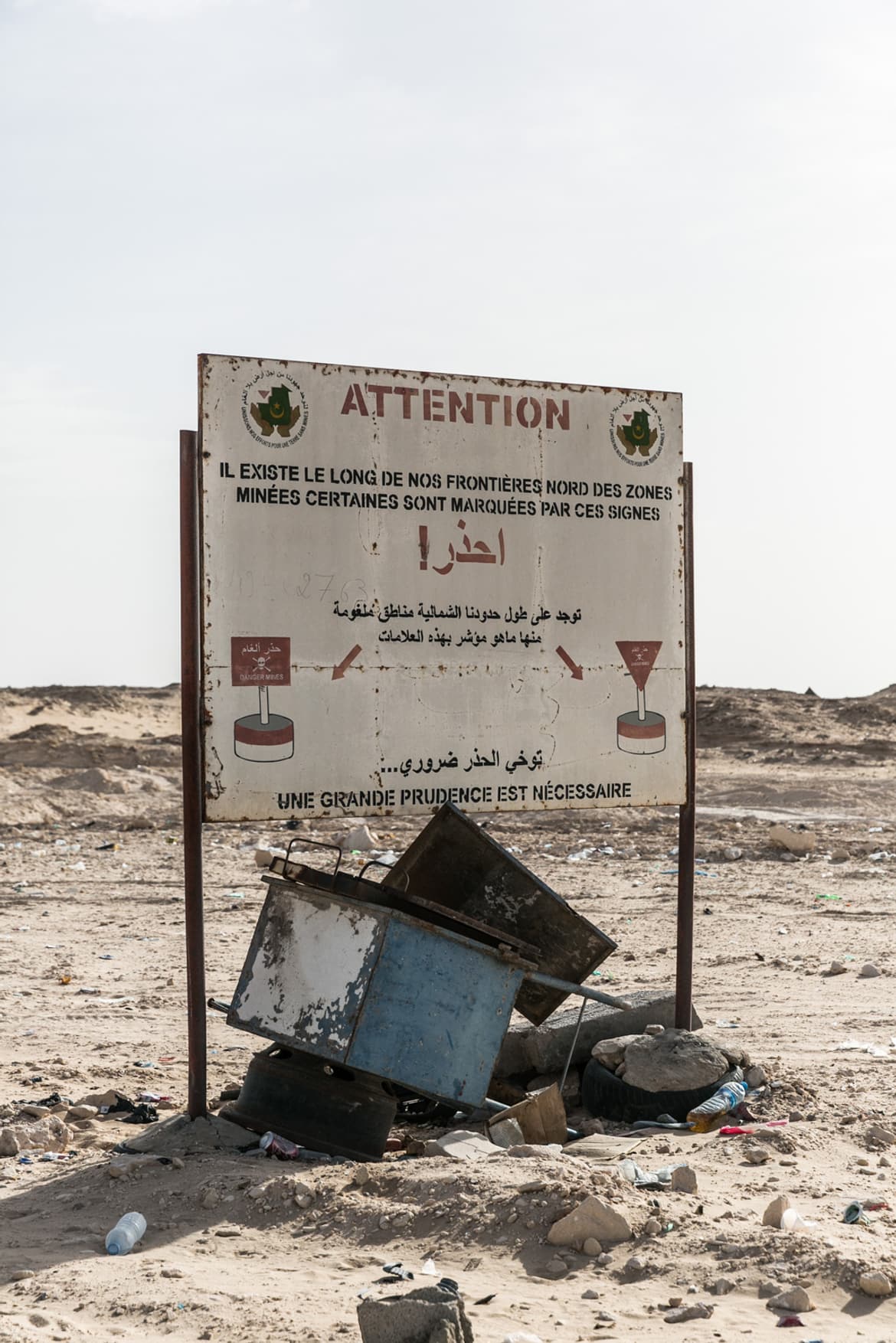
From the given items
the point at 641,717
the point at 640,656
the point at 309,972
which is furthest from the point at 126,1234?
the point at 640,656

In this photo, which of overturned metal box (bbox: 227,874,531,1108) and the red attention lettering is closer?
overturned metal box (bbox: 227,874,531,1108)

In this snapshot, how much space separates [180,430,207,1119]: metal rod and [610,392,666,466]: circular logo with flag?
6.25 feet

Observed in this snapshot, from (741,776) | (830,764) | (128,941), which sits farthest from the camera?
(830,764)

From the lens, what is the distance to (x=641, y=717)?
5.79 m

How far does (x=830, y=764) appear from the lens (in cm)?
2353

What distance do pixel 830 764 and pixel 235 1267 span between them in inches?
836

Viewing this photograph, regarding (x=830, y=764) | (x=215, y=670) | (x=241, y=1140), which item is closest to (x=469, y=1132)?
(x=241, y=1140)

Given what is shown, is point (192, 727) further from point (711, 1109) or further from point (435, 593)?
point (711, 1109)

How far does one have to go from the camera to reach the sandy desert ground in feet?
11.3

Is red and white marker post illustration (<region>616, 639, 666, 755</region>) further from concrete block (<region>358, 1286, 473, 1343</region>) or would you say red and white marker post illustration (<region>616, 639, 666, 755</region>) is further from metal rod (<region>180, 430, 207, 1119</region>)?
concrete block (<region>358, 1286, 473, 1343</region>)

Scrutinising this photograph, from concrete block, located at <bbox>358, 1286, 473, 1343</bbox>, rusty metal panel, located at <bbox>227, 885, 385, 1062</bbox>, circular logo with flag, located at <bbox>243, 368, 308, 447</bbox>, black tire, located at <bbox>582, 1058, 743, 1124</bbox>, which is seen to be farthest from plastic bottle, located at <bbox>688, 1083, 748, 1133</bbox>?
circular logo with flag, located at <bbox>243, 368, 308, 447</bbox>

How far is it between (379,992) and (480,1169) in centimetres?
74

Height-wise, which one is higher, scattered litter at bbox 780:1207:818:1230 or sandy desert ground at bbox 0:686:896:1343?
scattered litter at bbox 780:1207:818:1230

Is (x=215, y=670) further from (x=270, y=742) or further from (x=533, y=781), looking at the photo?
(x=533, y=781)
